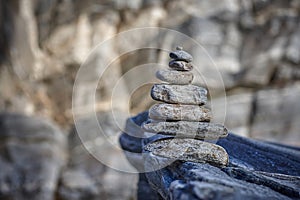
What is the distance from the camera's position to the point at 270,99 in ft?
31.6

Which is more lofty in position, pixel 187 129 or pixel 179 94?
pixel 179 94

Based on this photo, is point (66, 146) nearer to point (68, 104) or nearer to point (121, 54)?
point (68, 104)

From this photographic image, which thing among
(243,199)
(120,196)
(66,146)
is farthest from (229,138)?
(66,146)

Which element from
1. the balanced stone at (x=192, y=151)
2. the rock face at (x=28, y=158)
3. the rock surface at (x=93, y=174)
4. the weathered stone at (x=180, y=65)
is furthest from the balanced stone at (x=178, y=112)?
the rock face at (x=28, y=158)

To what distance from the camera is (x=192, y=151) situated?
2.28 meters

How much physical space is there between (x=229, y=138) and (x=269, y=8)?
7950 mm

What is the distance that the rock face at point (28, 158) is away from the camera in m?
8.25

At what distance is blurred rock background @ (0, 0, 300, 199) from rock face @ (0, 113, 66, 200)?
0.37 meters

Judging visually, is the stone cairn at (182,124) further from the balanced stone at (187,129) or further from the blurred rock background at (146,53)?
the blurred rock background at (146,53)

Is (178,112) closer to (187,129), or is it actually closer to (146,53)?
(187,129)

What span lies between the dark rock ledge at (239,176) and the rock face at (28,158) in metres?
5.69

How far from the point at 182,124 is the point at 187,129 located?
0.04m

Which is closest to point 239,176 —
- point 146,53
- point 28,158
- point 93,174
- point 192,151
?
point 192,151

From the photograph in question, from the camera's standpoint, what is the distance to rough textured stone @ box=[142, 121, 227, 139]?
2379 mm
